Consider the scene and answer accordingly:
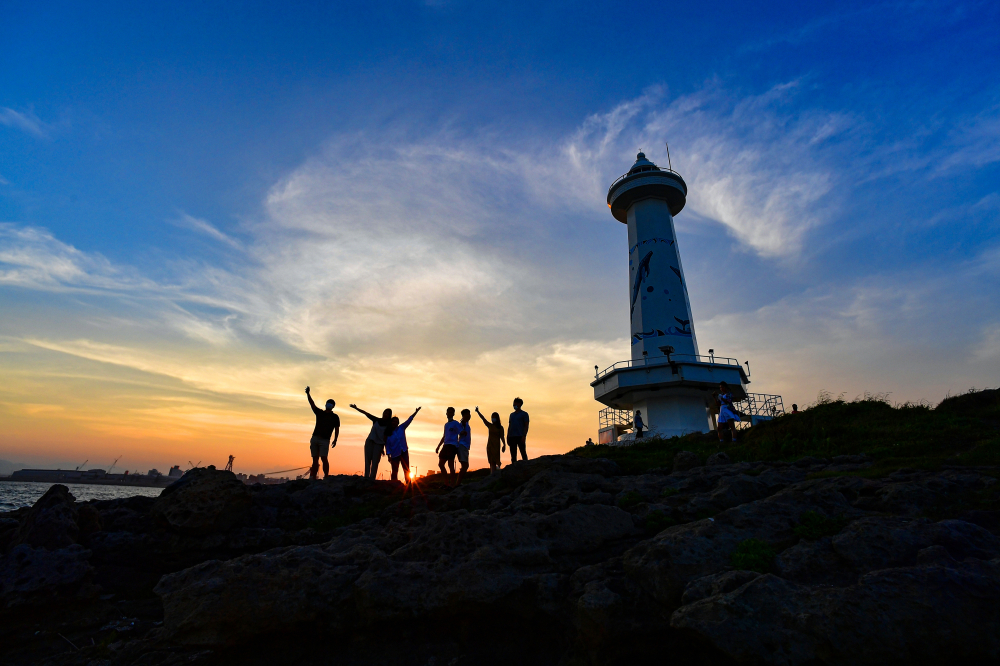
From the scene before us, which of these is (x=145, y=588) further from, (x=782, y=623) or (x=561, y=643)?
(x=782, y=623)

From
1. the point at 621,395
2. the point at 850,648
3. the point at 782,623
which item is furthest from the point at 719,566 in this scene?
the point at 621,395

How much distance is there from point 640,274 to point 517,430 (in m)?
30.5

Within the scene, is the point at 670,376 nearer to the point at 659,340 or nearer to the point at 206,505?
the point at 659,340

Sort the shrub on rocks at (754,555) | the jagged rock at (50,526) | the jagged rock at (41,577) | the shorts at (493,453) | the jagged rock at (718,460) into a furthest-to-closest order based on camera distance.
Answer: the shorts at (493,453) < the jagged rock at (718,460) < the jagged rock at (50,526) < the jagged rock at (41,577) < the shrub on rocks at (754,555)

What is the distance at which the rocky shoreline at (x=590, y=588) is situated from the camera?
3998 millimetres

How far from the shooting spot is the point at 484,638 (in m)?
5.58

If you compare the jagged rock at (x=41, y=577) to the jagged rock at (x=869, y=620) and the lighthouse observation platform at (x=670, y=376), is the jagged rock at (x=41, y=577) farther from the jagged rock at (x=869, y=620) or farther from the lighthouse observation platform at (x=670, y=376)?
the lighthouse observation platform at (x=670, y=376)

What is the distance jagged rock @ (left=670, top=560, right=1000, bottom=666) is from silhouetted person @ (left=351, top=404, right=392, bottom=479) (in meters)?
10.5

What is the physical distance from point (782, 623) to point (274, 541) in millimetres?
9355

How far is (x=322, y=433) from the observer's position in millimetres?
14062

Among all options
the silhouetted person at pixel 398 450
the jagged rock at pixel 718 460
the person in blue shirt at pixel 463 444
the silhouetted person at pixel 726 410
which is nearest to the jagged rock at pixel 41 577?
the silhouetted person at pixel 398 450

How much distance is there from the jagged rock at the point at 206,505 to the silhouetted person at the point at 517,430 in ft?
22.7

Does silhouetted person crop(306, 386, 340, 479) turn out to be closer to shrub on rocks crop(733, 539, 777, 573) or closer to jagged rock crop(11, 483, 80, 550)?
jagged rock crop(11, 483, 80, 550)

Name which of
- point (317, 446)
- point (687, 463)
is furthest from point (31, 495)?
point (687, 463)
